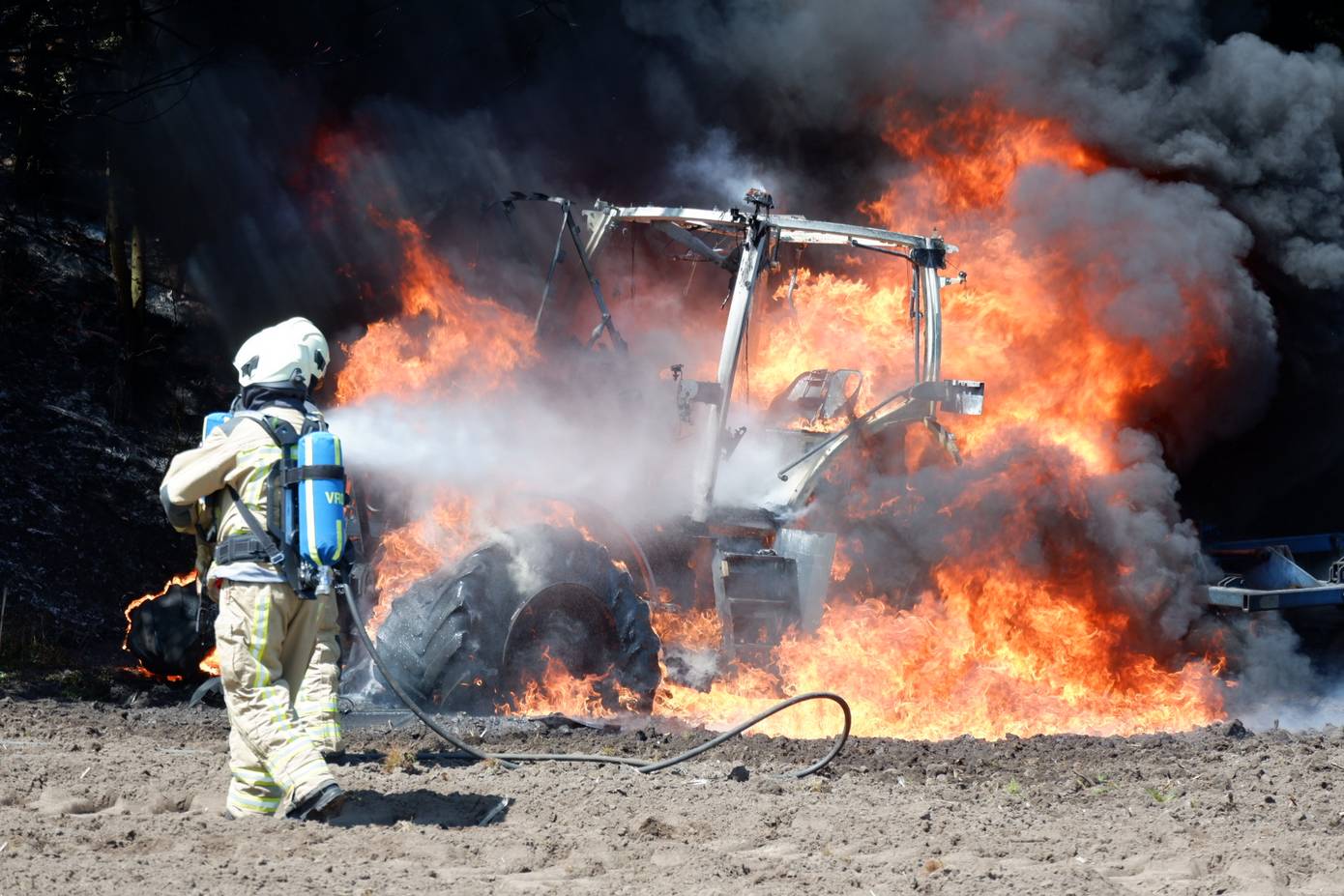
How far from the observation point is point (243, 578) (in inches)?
192

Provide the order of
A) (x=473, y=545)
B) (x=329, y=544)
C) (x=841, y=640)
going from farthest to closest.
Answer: (x=841, y=640) < (x=473, y=545) < (x=329, y=544)

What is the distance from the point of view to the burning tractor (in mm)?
7004

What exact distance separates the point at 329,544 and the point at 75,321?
8.03m

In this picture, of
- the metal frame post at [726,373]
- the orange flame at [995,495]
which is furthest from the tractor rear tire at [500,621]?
the metal frame post at [726,373]

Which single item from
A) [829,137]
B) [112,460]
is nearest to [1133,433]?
[829,137]

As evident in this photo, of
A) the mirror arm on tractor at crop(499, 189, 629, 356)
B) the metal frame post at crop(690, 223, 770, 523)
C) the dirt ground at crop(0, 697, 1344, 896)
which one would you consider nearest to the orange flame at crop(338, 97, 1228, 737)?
the metal frame post at crop(690, 223, 770, 523)

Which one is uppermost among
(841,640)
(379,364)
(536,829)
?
(379,364)

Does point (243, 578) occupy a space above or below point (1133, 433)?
below

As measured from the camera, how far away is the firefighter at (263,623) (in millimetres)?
4758

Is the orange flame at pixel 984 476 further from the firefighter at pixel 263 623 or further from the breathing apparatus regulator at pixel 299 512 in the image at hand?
the breathing apparatus regulator at pixel 299 512

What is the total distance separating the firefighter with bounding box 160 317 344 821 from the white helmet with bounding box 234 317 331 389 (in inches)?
0.4

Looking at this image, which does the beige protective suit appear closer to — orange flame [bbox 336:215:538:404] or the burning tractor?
the burning tractor

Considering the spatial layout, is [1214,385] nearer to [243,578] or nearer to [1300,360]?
[1300,360]

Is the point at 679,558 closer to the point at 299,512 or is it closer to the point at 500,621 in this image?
the point at 500,621
